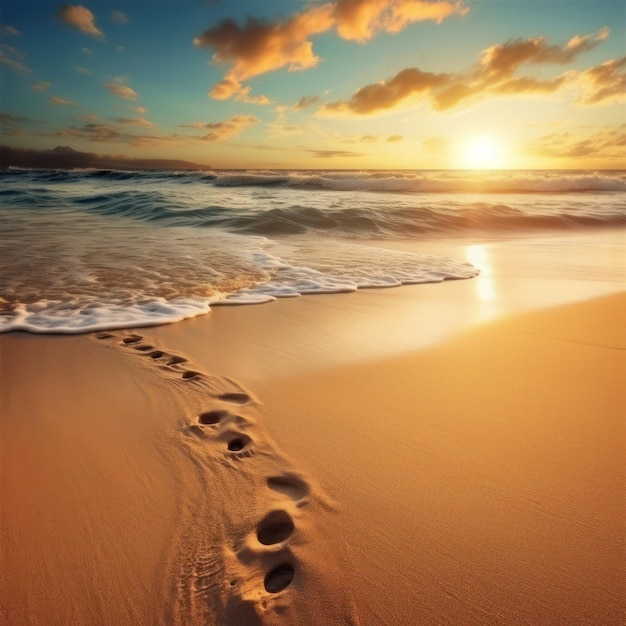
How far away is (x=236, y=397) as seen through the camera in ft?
7.93

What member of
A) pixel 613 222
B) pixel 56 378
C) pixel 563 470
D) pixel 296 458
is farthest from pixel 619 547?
pixel 613 222

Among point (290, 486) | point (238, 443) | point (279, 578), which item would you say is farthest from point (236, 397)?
point (279, 578)

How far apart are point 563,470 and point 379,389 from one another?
100 cm

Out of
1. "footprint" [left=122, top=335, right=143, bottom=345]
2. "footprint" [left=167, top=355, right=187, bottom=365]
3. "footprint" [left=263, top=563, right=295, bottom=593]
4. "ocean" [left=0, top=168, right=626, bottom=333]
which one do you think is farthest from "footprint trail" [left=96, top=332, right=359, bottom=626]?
"ocean" [left=0, top=168, right=626, bottom=333]

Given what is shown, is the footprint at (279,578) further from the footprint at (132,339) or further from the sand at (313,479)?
the footprint at (132,339)

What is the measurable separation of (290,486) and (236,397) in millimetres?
827

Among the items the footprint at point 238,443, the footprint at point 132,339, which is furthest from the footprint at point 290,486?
the footprint at point 132,339

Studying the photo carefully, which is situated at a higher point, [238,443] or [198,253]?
[238,443]

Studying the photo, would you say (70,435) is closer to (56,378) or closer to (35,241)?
(56,378)

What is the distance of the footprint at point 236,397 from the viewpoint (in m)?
2.38

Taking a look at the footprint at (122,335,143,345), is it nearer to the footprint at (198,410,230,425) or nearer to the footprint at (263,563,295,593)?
the footprint at (198,410,230,425)

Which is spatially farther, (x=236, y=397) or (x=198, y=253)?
(x=198, y=253)

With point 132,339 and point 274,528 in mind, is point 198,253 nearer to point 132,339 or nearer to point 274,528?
point 132,339

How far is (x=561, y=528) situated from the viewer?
147 centimetres
